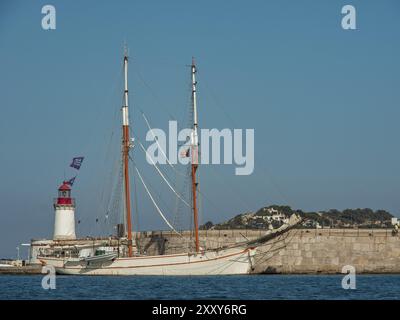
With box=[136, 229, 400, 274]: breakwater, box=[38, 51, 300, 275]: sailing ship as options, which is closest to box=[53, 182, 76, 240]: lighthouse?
box=[38, 51, 300, 275]: sailing ship

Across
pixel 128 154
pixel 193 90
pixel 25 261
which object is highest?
pixel 193 90

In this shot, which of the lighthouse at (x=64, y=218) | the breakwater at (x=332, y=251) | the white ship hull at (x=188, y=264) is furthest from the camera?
the lighthouse at (x=64, y=218)

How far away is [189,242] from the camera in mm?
77125

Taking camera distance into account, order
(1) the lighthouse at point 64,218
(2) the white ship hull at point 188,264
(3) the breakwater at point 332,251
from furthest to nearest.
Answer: (1) the lighthouse at point 64,218
(3) the breakwater at point 332,251
(2) the white ship hull at point 188,264

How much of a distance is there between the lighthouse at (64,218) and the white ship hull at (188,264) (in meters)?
13.5

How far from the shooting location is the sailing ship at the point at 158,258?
71.7m

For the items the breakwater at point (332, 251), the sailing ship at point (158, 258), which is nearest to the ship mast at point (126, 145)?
the sailing ship at point (158, 258)

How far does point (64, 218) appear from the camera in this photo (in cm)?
8769

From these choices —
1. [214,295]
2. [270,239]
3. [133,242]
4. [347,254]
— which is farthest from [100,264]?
[214,295]

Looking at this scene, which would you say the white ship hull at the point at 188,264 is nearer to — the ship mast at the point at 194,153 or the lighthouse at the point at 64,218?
the ship mast at the point at 194,153

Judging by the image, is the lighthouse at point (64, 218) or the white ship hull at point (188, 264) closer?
the white ship hull at point (188, 264)

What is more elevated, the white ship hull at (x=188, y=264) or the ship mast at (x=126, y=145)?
the ship mast at (x=126, y=145)
